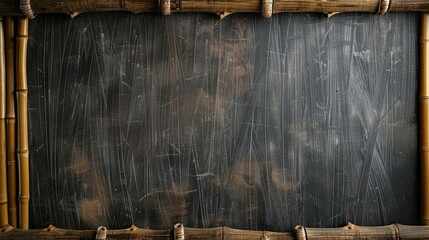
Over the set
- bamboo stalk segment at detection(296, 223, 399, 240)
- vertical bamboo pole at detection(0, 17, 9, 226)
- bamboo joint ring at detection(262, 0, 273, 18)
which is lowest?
bamboo stalk segment at detection(296, 223, 399, 240)

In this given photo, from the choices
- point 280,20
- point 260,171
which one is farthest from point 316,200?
point 280,20

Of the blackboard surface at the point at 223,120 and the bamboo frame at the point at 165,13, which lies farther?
the blackboard surface at the point at 223,120

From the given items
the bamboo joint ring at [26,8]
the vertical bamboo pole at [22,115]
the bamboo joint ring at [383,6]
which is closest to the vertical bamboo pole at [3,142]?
the vertical bamboo pole at [22,115]

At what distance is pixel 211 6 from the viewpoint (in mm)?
3145

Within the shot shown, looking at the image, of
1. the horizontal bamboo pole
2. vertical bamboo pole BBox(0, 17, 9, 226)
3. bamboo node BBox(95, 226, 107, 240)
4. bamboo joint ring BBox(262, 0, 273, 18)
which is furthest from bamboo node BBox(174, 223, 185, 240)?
bamboo joint ring BBox(262, 0, 273, 18)

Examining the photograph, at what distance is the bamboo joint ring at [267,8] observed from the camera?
122 inches

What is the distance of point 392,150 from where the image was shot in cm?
330

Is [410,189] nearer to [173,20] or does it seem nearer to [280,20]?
[280,20]

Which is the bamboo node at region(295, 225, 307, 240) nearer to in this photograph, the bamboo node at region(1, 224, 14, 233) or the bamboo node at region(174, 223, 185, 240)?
the bamboo node at region(174, 223, 185, 240)

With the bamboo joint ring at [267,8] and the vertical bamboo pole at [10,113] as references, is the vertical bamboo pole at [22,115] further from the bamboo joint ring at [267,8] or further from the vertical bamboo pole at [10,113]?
the bamboo joint ring at [267,8]

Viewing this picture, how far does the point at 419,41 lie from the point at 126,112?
7.77ft

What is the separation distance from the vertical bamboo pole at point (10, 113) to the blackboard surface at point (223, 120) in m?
0.15

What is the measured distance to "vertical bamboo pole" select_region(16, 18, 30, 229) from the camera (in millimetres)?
3240

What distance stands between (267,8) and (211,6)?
0.42 metres
